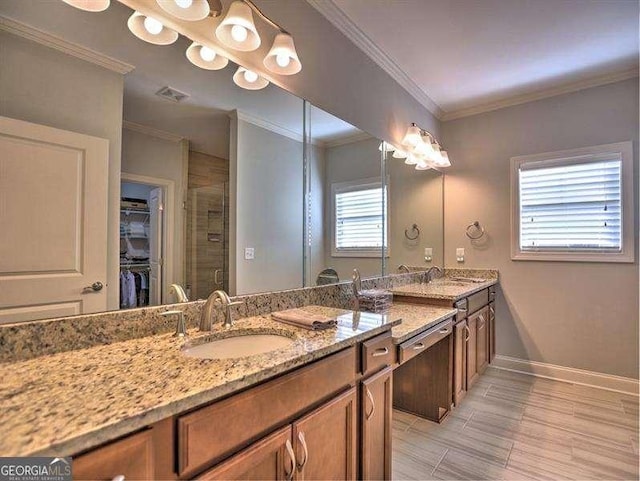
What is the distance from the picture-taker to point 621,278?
267cm

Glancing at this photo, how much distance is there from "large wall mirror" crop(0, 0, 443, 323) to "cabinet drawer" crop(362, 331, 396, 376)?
0.63 m

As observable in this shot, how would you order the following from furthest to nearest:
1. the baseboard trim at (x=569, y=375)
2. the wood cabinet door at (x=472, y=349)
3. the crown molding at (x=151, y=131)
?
the baseboard trim at (x=569, y=375) → the wood cabinet door at (x=472, y=349) → the crown molding at (x=151, y=131)

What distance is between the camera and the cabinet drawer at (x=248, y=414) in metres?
0.73

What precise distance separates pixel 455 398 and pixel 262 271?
168 centimetres

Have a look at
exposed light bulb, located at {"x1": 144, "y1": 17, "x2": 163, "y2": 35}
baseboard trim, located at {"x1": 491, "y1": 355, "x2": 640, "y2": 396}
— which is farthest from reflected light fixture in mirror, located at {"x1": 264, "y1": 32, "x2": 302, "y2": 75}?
baseboard trim, located at {"x1": 491, "y1": 355, "x2": 640, "y2": 396}

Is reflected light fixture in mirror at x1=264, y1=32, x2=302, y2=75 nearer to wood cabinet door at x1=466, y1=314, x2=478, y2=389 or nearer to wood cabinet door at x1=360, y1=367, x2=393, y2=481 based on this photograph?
wood cabinet door at x1=360, y1=367, x2=393, y2=481

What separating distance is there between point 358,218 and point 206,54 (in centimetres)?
152

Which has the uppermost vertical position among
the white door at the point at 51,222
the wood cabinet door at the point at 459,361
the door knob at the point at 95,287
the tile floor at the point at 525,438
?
the white door at the point at 51,222

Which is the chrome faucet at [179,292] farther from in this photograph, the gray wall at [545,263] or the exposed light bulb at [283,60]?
the gray wall at [545,263]

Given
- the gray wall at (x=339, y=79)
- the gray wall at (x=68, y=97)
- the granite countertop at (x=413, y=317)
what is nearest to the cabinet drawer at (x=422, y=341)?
the granite countertop at (x=413, y=317)

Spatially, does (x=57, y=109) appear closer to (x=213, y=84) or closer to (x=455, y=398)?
(x=213, y=84)

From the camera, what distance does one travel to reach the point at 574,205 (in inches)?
112

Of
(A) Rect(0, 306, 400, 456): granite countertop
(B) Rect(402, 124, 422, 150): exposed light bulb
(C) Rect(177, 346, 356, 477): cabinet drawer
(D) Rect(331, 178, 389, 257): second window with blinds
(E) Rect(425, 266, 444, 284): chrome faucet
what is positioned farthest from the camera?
(E) Rect(425, 266, 444, 284): chrome faucet

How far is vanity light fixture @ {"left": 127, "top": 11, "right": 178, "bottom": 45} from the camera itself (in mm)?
1178
